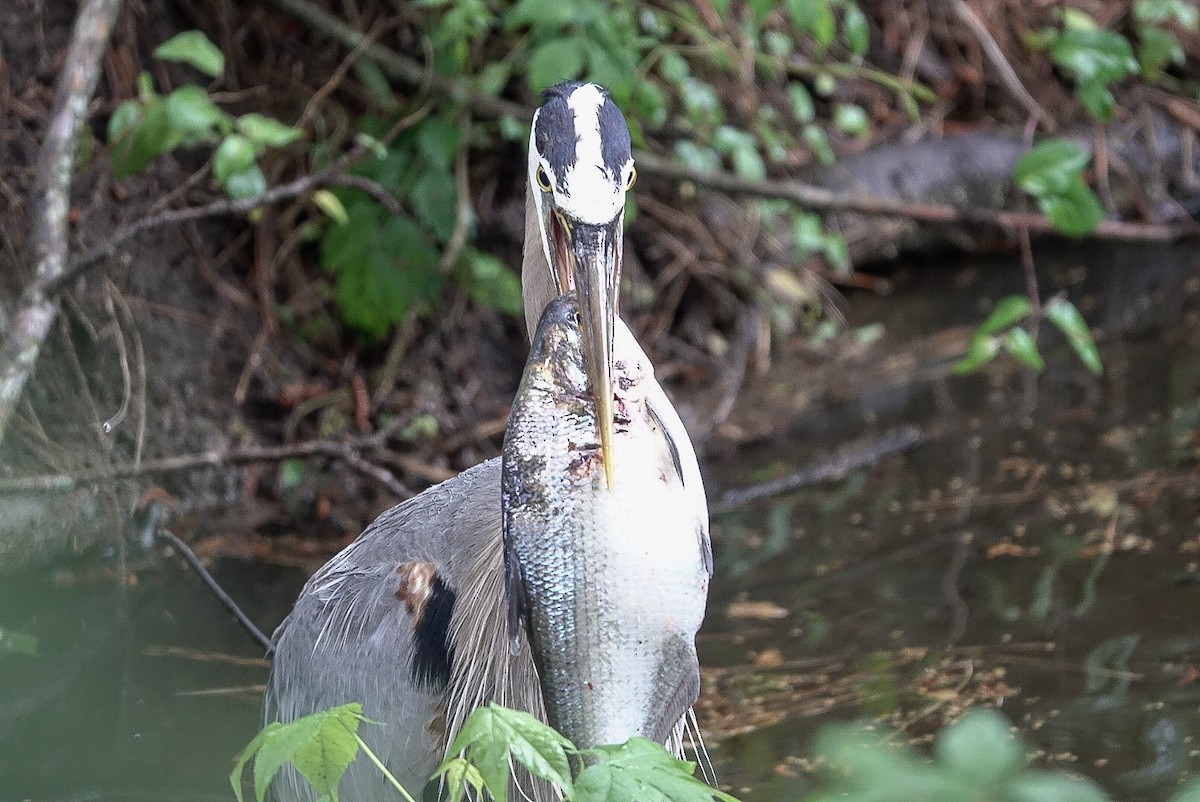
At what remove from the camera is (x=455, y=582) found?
8.27 feet

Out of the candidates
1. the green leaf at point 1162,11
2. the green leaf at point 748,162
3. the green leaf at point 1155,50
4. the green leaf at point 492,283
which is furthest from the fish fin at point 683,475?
the green leaf at point 1155,50

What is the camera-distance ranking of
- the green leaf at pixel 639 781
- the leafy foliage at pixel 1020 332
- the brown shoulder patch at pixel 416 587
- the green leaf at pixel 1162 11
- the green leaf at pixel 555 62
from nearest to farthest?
the green leaf at pixel 639 781
the brown shoulder patch at pixel 416 587
the green leaf at pixel 555 62
the leafy foliage at pixel 1020 332
the green leaf at pixel 1162 11

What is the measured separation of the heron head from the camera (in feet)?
6.40

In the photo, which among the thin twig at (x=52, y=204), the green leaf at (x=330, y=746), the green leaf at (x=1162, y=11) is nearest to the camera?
the green leaf at (x=330, y=746)

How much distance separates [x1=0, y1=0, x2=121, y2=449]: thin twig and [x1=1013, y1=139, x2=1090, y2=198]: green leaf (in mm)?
2712

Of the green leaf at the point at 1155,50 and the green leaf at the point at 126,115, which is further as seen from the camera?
the green leaf at the point at 1155,50

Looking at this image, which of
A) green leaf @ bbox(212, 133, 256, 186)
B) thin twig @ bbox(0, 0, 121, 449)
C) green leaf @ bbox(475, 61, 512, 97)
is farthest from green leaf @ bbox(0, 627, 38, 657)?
green leaf @ bbox(475, 61, 512, 97)

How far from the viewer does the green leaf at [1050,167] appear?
170 inches

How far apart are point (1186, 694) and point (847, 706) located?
70 cm

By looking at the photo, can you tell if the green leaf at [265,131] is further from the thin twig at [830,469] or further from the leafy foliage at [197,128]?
the thin twig at [830,469]

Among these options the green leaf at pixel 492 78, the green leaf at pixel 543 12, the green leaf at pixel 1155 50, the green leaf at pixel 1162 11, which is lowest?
the green leaf at pixel 492 78

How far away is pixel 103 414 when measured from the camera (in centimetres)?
436

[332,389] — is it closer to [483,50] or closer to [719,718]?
[483,50]

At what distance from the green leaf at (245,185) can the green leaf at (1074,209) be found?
92.1 inches
